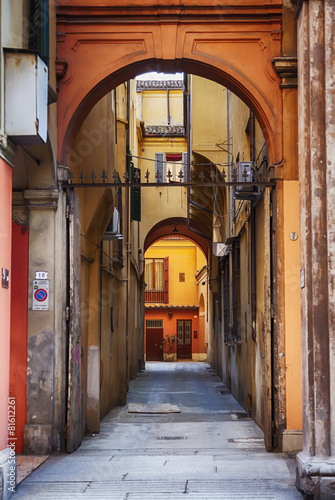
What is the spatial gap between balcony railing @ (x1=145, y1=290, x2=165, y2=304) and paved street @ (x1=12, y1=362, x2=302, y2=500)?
36995 mm

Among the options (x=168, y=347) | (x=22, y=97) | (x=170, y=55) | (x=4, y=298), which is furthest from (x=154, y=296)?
(x=4, y=298)

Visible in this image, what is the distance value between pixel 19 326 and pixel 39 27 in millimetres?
3584

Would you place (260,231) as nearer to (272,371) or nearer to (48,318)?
(272,371)

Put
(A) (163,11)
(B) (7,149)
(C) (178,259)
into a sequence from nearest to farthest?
(B) (7,149) → (A) (163,11) → (C) (178,259)

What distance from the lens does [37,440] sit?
849 centimetres

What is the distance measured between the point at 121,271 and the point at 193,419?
5.81 m

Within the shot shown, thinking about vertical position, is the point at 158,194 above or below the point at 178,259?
above

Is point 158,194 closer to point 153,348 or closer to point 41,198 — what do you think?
point 153,348

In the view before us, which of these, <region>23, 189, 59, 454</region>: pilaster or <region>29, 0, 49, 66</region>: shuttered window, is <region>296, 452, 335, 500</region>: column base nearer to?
<region>23, 189, 59, 454</region>: pilaster

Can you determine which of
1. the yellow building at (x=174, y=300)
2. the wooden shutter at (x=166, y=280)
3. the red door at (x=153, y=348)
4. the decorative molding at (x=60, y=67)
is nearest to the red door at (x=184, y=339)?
the yellow building at (x=174, y=300)

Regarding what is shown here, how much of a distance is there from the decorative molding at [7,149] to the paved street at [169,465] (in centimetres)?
315

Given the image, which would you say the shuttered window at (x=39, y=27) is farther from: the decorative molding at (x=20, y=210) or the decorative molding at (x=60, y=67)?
the decorative molding at (x=20, y=210)

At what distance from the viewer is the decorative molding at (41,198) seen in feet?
29.0

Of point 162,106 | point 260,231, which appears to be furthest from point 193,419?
point 162,106
